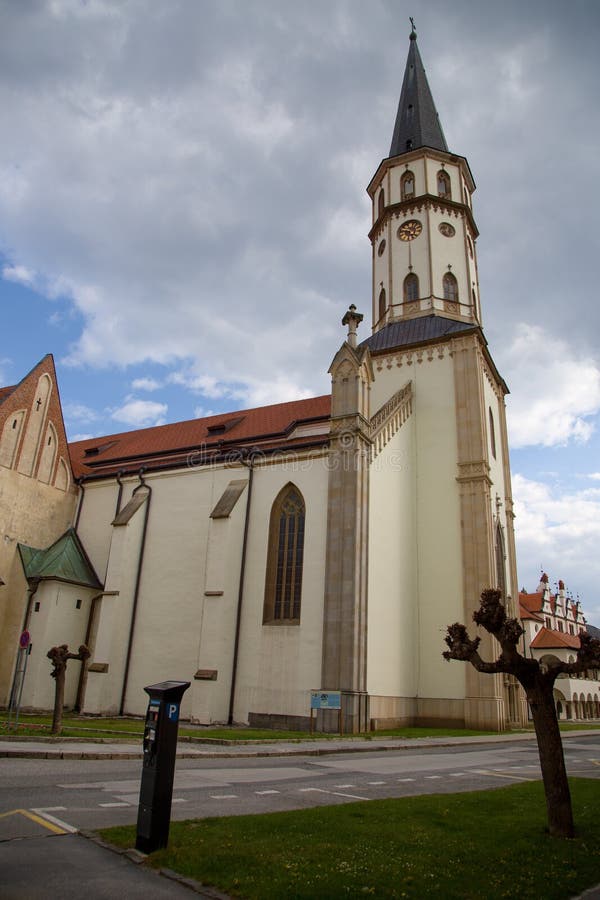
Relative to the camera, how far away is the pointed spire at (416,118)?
3994 cm

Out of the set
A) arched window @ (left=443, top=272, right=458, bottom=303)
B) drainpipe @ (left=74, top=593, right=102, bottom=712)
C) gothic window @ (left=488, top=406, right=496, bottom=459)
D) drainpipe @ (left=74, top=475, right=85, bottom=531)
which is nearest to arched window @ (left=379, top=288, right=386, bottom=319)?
arched window @ (left=443, top=272, right=458, bottom=303)

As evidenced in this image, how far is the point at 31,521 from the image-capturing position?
30281 millimetres

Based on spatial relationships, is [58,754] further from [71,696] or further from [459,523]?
[459,523]

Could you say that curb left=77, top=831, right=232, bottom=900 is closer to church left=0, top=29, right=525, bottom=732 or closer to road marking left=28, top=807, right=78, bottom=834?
road marking left=28, top=807, right=78, bottom=834

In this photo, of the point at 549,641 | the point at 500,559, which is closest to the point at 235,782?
the point at 500,559

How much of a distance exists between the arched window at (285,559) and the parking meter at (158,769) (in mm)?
18603

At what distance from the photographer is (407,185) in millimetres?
38656

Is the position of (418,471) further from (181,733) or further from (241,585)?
(181,733)

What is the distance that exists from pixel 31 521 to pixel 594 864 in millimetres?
28538

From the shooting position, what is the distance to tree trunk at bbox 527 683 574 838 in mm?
7379

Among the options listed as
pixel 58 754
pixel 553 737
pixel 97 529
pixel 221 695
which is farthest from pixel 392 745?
pixel 97 529

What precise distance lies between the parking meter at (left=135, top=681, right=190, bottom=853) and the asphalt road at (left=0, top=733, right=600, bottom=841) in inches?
46.6

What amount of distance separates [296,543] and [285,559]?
775 millimetres

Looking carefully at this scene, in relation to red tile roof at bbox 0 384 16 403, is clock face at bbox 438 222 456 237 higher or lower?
higher
